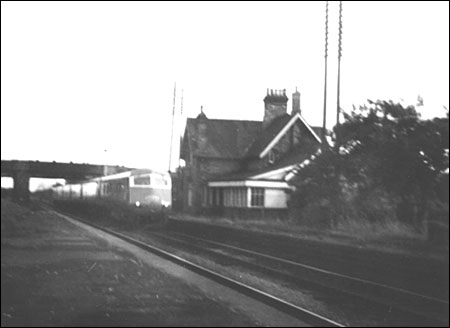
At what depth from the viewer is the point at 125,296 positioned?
29.6 ft

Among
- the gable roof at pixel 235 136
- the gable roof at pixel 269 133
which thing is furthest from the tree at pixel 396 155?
the gable roof at pixel 269 133

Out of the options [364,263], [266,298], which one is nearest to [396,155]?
[364,263]

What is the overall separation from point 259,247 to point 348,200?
410cm

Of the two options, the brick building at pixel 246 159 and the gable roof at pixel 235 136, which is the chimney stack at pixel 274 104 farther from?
the gable roof at pixel 235 136

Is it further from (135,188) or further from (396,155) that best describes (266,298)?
(135,188)

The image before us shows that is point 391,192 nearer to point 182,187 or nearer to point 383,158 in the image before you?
point 383,158

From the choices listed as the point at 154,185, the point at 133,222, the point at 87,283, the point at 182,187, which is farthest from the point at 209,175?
the point at 87,283

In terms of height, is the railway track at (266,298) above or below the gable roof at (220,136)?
below

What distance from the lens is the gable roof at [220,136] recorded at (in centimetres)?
3142

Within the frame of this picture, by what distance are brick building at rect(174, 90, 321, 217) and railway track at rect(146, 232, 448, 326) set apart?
11.4 metres

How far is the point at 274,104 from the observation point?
2666cm

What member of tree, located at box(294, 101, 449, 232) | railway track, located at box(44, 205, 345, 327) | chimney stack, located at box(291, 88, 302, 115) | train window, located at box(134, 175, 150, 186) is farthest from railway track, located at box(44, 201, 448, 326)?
train window, located at box(134, 175, 150, 186)

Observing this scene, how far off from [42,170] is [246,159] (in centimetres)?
2062

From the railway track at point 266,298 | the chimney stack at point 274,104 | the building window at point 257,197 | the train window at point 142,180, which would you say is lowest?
the railway track at point 266,298
